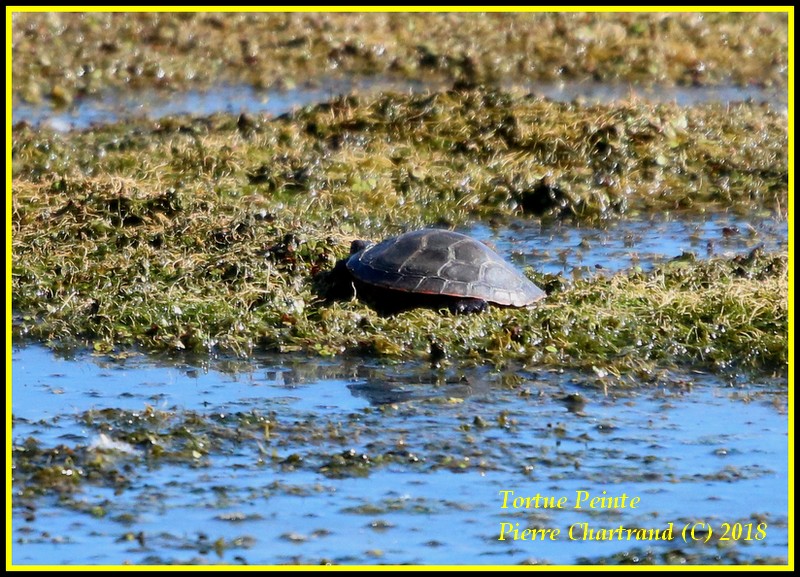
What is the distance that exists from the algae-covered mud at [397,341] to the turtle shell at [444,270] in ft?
0.70

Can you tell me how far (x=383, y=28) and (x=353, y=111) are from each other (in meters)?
8.28

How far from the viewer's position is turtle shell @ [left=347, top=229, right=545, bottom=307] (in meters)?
8.93

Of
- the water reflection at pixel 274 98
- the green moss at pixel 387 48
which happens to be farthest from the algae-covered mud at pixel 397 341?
the green moss at pixel 387 48

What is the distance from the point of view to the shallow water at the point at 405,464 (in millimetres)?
5801

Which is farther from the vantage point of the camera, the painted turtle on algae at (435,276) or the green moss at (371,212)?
the painted turtle on algae at (435,276)

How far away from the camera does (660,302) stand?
8.96 metres

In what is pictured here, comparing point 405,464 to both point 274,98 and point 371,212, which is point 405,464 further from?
point 274,98

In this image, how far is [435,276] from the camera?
898 cm

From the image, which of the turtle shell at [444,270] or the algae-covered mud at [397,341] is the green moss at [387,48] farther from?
the turtle shell at [444,270]

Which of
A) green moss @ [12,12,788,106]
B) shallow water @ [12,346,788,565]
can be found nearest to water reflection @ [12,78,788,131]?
green moss @ [12,12,788,106]

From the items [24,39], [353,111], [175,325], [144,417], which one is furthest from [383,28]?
[144,417]

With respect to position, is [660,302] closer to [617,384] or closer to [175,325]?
[617,384]

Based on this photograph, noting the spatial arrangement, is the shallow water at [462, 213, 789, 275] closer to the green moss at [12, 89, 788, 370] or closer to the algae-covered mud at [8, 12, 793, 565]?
the algae-covered mud at [8, 12, 793, 565]

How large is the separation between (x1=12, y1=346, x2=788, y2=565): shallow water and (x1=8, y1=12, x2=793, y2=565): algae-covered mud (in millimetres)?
20
